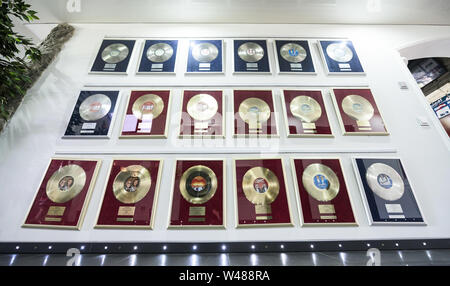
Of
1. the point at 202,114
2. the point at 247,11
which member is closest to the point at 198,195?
the point at 202,114

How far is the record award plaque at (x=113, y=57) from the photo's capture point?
251 cm

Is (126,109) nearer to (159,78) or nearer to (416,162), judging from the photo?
(159,78)

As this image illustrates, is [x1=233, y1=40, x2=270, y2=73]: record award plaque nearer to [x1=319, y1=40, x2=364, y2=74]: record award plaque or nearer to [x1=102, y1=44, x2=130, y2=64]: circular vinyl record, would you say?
[x1=319, y1=40, x2=364, y2=74]: record award plaque

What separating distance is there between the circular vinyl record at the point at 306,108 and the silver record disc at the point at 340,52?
754 mm

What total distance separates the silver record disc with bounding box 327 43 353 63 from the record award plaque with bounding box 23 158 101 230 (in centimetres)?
276

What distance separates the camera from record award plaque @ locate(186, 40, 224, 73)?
2.50 meters

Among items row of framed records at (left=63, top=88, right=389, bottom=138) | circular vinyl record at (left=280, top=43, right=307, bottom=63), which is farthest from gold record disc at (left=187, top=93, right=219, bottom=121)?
circular vinyl record at (left=280, top=43, right=307, bottom=63)

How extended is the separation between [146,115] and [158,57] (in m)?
0.83

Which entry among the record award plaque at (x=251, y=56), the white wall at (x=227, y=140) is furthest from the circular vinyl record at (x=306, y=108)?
→ the record award plaque at (x=251, y=56)

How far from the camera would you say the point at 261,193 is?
1821mm

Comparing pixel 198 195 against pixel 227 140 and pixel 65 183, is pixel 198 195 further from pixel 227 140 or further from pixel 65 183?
pixel 65 183

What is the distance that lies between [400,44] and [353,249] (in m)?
2.67

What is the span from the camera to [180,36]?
9.34 feet

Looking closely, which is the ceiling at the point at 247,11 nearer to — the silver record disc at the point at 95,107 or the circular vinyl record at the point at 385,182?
the silver record disc at the point at 95,107
